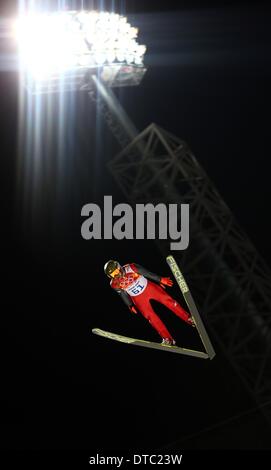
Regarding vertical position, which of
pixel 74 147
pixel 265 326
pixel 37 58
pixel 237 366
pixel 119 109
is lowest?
pixel 237 366

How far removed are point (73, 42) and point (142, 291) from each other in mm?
5176

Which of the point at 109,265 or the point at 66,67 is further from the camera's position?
the point at 66,67

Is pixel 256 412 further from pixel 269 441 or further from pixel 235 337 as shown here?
pixel 235 337

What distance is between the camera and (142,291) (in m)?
7.62

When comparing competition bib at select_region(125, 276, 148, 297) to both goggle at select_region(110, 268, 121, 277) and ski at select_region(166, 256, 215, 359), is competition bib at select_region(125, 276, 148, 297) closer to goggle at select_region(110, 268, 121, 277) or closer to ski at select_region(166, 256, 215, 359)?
goggle at select_region(110, 268, 121, 277)

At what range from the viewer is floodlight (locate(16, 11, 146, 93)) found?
10039mm

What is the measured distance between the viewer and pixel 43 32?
10.2 metres

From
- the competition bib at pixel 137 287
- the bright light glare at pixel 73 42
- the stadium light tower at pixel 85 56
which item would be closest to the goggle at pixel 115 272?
the competition bib at pixel 137 287

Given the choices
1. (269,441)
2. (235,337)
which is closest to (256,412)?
(269,441)

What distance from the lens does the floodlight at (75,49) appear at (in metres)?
10.0

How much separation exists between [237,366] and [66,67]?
6084 millimetres

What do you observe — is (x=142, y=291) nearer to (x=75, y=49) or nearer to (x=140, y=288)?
(x=140, y=288)

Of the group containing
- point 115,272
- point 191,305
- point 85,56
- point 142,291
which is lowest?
point 191,305

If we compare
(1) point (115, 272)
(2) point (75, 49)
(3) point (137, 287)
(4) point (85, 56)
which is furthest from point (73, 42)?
(3) point (137, 287)
